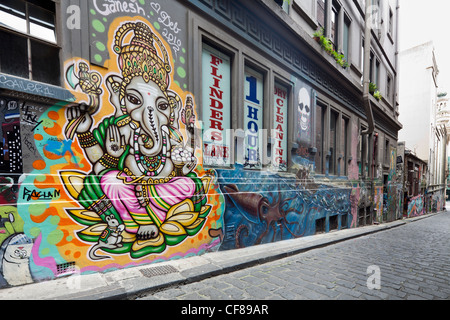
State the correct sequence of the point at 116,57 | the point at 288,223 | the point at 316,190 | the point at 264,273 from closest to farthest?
the point at 116,57
the point at 264,273
the point at 288,223
the point at 316,190

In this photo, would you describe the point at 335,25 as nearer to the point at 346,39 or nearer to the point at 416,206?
the point at 346,39

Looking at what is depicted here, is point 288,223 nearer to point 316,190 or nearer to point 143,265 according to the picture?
point 316,190

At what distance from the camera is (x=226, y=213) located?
4.99 metres

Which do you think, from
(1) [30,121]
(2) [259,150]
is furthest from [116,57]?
(2) [259,150]

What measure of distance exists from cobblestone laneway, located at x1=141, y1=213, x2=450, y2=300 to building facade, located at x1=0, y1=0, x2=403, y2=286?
1.12 m

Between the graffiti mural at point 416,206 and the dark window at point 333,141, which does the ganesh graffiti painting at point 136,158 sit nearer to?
the dark window at point 333,141

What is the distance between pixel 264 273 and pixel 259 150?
3.12 m

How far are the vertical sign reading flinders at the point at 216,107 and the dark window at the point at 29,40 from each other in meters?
2.63

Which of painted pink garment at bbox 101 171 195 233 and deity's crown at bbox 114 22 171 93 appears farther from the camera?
deity's crown at bbox 114 22 171 93

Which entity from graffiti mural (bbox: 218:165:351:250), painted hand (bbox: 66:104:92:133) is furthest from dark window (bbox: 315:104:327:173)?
painted hand (bbox: 66:104:92:133)

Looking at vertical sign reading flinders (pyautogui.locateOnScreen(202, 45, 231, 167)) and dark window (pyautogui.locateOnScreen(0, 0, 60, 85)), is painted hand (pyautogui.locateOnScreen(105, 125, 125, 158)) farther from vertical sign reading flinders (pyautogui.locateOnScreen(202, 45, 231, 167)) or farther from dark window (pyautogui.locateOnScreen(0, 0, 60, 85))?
vertical sign reading flinders (pyautogui.locateOnScreen(202, 45, 231, 167))

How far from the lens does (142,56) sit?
12.6ft

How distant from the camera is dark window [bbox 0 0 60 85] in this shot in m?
2.78

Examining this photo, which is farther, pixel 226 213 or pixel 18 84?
pixel 226 213
